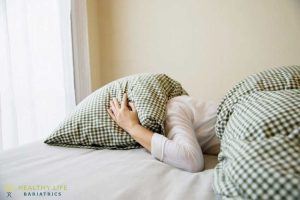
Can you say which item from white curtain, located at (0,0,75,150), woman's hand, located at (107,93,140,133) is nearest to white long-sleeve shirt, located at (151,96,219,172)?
woman's hand, located at (107,93,140,133)

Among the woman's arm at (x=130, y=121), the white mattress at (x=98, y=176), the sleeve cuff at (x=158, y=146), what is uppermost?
the woman's arm at (x=130, y=121)

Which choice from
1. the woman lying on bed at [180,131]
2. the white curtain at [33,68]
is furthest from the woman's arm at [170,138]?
the white curtain at [33,68]

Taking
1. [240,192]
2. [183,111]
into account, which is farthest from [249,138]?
[183,111]

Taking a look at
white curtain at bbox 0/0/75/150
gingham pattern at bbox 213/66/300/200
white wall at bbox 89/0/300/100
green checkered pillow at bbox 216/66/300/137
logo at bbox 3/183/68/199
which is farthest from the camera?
white wall at bbox 89/0/300/100

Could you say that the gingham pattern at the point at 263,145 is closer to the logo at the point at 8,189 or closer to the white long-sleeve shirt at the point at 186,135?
the white long-sleeve shirt at the point at 186,135

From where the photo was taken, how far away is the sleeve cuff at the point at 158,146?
84 centimetres

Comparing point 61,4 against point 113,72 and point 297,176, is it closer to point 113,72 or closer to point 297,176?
point 113,72

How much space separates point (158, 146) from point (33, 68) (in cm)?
104

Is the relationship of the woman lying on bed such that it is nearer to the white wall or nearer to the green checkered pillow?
the green checkered pillow

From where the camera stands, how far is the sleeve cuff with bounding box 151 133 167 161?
0.84 m

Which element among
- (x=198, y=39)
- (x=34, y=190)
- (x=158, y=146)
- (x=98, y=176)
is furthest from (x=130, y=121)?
(x=198, y=39)

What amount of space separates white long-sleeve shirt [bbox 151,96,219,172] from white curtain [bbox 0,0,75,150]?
90 centimetres

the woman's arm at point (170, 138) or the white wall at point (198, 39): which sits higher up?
the white wall at point (198, 39)

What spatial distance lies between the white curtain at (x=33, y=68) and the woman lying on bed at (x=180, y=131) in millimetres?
700
